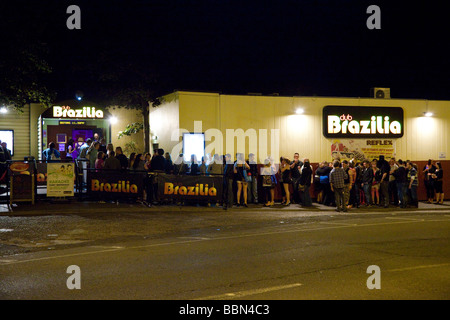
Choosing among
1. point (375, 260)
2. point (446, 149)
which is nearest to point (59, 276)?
point (375, 260)

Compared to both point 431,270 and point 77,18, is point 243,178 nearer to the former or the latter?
point 77,18

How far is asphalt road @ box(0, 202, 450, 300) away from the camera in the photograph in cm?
714

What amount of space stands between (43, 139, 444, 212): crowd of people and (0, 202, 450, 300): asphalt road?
10.7ft

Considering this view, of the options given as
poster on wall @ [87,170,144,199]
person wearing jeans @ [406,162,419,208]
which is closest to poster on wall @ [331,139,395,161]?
person wearing jeans @ [406,162,419,208]

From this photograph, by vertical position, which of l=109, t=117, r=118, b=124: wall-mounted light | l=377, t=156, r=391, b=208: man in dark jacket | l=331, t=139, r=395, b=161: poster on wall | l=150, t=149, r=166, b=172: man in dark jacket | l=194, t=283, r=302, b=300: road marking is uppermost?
l=109, t=117, r=118, b=124: wall-mounted light

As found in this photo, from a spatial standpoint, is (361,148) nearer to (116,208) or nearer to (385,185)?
(385,185)

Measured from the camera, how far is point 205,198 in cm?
1805

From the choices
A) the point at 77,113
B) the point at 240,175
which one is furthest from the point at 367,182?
the point at 77,113

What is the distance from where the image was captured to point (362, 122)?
24.3 metres

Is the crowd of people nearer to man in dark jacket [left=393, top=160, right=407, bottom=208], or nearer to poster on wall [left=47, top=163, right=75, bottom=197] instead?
man in dark jacket [left=393, top=160, right=407, bottom=208]

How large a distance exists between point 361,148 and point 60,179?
1371 centimetres

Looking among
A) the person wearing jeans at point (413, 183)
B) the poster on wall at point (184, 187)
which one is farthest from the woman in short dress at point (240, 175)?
the person wearing jeans at point (413, 183)

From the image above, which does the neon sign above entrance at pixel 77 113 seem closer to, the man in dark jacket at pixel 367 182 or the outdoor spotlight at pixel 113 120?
the outdoor spotlight at pixel 113 120

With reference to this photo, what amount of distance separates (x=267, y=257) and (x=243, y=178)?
32.1ft
